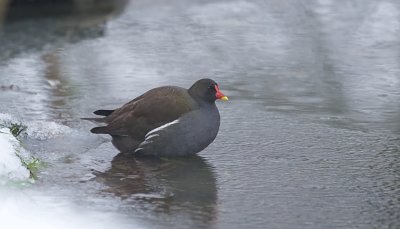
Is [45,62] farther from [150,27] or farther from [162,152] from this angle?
[162,152]

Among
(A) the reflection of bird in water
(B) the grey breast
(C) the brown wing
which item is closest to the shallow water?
(A) the reflection of bird in water

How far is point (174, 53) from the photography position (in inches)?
507

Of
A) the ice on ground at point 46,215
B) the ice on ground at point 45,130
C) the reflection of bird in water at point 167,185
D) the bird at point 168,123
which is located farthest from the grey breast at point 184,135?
the ice on ground at point 46,215

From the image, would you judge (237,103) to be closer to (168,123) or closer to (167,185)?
(168,123)

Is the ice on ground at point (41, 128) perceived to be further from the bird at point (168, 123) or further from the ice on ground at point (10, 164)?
the ice on ground at point (10, 164)

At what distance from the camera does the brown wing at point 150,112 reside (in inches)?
301

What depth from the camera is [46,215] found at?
6004 millimetres

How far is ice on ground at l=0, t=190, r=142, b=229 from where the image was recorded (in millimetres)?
5758

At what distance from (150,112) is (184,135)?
1.26 feet

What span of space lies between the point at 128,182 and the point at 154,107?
0.92 metres

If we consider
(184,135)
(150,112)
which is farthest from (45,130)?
(184,135)

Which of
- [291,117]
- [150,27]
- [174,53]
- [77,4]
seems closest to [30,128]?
[291,117]

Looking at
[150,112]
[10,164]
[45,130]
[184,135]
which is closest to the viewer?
[10,164]

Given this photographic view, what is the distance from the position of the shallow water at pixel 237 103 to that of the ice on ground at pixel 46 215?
14cm
